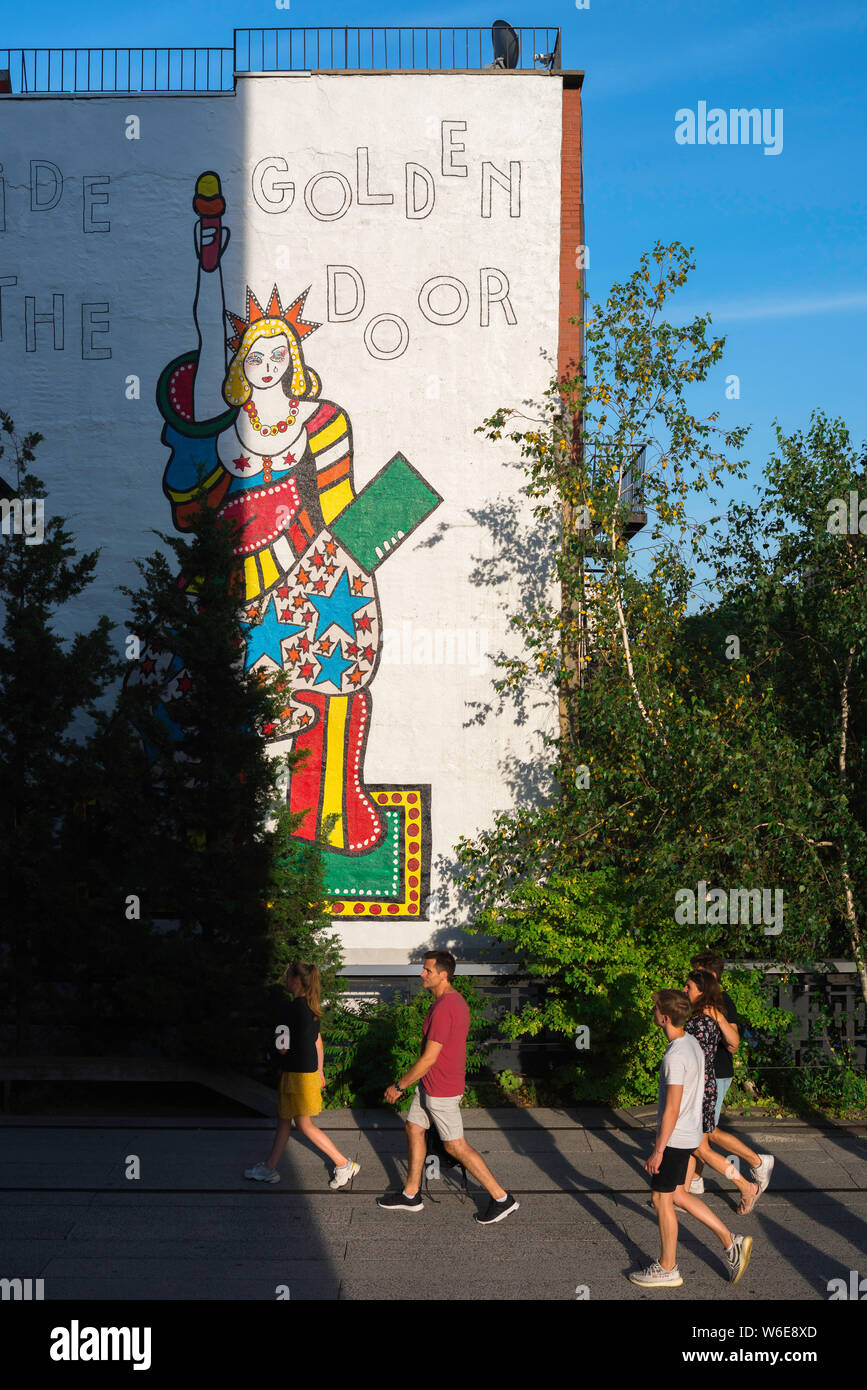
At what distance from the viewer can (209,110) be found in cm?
1380

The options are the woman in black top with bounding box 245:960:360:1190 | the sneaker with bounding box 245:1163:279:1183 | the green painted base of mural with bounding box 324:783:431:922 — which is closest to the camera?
the woman in black top with bounding box 245:960:360:1190

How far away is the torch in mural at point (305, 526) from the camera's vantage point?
13.3 m

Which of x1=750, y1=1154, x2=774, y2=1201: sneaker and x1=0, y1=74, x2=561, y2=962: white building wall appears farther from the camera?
x1=0, y1=74, x2=561, y2=962: white building wall

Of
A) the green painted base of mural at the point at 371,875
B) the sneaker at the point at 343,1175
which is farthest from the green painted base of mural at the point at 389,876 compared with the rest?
the sneaker at the point at 343,1175

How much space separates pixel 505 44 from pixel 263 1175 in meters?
12.7

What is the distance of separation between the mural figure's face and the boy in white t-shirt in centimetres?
948

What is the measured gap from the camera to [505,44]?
14.1 m

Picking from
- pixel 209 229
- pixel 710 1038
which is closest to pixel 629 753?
pixel 710 1038

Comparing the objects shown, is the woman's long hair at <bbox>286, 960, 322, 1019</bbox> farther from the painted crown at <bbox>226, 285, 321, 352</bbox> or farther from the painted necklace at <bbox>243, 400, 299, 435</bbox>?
the painted crown at <bbox>226, 285, 321, 352</bbox>

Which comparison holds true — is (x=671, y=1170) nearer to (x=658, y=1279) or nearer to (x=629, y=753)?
(x=658, y=1279)

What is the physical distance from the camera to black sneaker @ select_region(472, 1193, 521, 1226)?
24.7 feet

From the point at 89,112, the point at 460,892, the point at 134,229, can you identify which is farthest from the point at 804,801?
the point at 89,112

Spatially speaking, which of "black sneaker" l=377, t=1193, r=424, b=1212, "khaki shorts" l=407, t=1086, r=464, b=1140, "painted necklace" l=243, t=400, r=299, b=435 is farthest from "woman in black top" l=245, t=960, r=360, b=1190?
"painted necklace" l=243, t=400, r=299, b=435

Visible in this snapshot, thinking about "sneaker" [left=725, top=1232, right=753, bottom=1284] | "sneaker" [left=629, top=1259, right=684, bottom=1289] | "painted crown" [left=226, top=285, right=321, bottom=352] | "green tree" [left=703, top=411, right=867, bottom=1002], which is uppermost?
"painted crown" [left=226, top=285, right=321, bottom=352]
